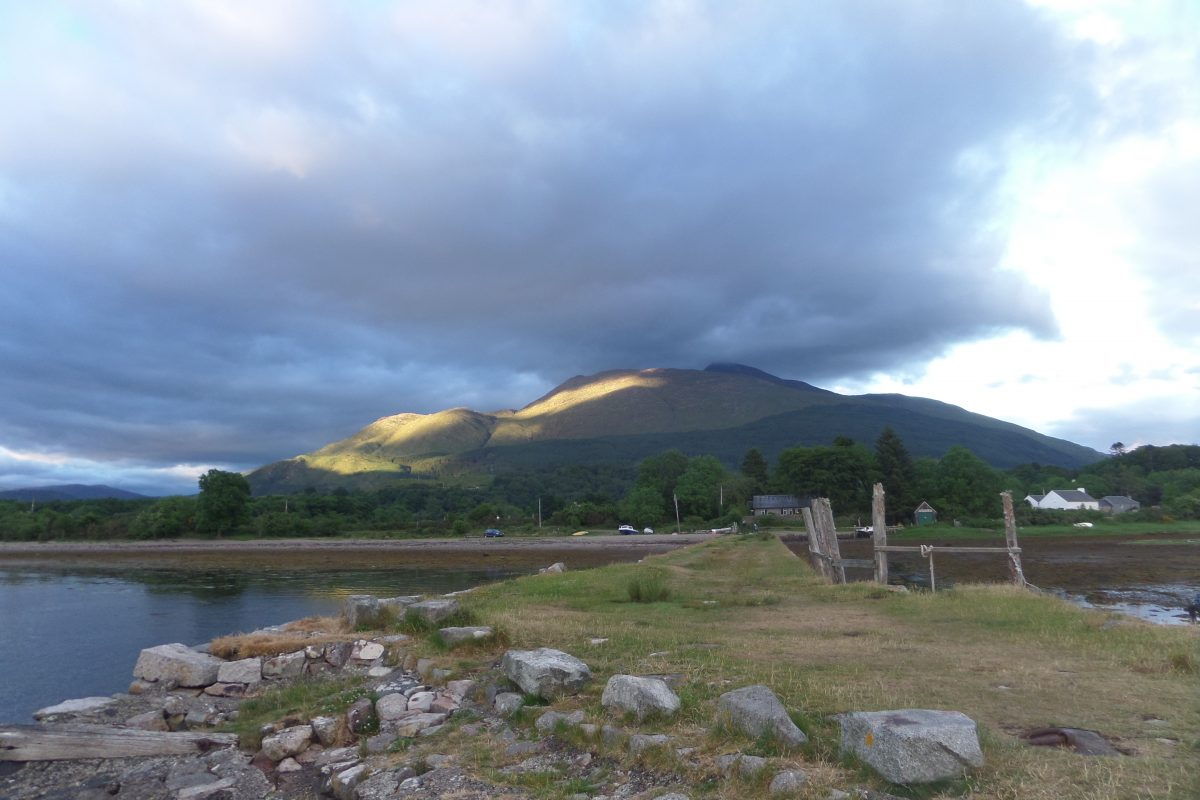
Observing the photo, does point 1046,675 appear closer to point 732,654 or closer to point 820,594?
point 732,654

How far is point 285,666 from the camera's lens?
43.6 feet

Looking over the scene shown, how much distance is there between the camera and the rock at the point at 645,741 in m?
6.95

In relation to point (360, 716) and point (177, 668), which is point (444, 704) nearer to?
point (360, 716)

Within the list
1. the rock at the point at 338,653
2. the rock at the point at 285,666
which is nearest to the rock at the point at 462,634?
the rock at the point at 338,653

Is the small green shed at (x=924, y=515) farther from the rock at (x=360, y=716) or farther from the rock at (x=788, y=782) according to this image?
the rock at (x=788, y=782)

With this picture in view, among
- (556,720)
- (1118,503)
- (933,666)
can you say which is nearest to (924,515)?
(1118,503)

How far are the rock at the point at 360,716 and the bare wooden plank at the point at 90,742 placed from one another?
1.69 m

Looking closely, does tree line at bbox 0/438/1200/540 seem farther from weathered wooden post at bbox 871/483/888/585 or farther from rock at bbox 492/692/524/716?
rock at bbox 492/692/524/716

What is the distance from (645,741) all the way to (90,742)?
7773 millimetres

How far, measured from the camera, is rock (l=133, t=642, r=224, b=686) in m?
13.1

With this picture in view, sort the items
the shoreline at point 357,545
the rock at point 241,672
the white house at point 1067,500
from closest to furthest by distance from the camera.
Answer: the rock at point 241,672 < the shoreline at point 357,545 < the white house at point 1067,500

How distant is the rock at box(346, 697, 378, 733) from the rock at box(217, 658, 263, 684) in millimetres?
3742

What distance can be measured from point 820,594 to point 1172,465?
6448 inches

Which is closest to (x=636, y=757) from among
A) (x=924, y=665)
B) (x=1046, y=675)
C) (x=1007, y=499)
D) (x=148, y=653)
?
(x=924, y=665)
